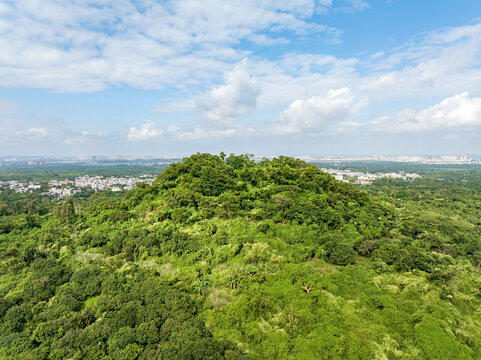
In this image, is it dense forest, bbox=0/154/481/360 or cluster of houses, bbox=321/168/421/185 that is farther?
cluster of houses, bbox=321/168/421/185

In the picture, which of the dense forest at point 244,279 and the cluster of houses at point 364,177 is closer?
the dense forest at point 244,279

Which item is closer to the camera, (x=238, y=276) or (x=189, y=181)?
(x=238, y=276)

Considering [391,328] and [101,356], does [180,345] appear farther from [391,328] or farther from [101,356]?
[391,328]

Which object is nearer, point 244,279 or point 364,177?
point 244,279

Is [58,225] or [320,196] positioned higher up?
[320,196]

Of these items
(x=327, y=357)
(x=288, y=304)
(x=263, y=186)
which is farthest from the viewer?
(x=263, y=186)

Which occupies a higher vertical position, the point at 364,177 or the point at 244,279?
the point at 364,177

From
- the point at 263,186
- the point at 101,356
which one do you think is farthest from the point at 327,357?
the point at 263,186

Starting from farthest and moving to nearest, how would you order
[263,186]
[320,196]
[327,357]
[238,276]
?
1. [263,186]
2. [320,196]
3. [238,276]
4. [327,357]
